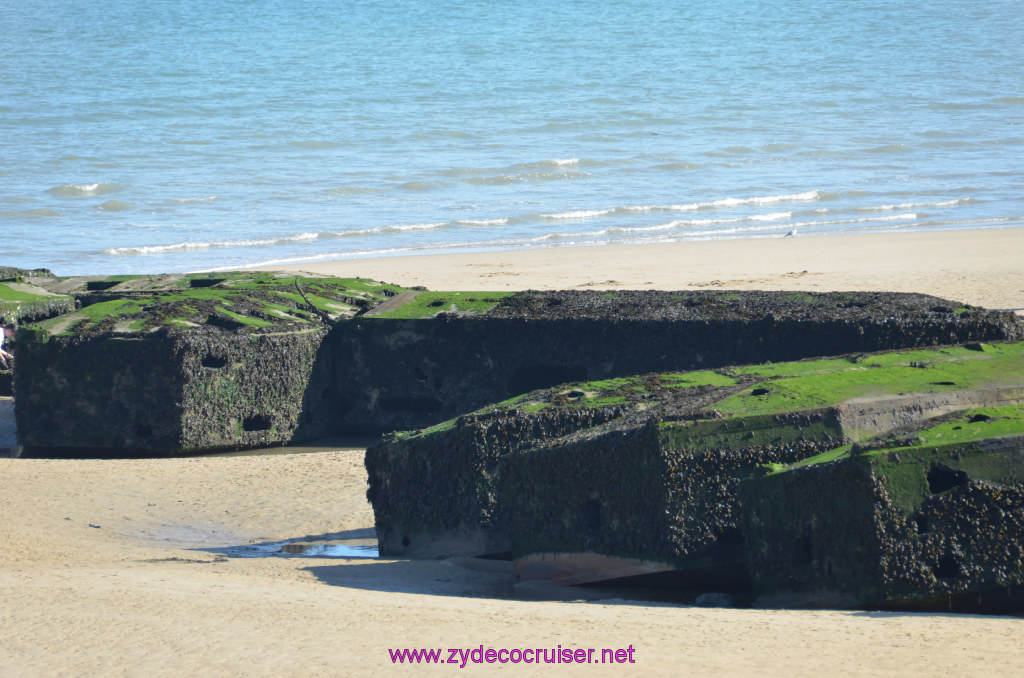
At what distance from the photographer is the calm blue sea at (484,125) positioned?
2406cm

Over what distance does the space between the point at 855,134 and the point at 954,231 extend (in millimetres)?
15651

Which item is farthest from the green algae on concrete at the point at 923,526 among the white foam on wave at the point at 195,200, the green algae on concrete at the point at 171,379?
the white foam on wave at the point at 195,200

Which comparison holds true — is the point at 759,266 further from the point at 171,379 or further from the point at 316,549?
the point at 316,549

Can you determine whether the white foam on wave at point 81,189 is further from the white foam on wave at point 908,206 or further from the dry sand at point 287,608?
the dry sand at point 287,608

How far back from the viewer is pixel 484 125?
37.0 meters

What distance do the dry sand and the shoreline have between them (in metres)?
7.63

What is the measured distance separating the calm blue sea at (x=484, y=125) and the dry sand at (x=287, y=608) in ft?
41.6

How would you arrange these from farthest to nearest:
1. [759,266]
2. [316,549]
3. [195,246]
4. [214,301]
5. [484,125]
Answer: [484,125] → [195,246] → [759,266] → [214,301] → [316,549]

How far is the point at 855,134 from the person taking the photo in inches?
1405

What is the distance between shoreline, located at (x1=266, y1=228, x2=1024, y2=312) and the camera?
14812 mm

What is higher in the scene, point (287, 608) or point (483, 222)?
point (483, 222)

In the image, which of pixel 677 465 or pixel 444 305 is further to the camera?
pixel 444 305

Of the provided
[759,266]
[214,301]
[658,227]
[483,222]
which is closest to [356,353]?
[214,301]

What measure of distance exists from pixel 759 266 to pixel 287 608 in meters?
13.4
